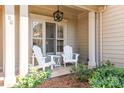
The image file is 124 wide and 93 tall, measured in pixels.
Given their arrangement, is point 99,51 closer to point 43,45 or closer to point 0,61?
point 43,45

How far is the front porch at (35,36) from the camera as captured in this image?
4965mm

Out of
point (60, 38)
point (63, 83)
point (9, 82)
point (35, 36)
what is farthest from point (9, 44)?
point (60, 38)

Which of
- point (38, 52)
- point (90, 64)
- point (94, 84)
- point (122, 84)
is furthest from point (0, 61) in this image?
point (122, 84)

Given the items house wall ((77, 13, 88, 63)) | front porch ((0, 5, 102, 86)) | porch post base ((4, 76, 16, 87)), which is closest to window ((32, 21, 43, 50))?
front porch ((0, 5, 102, 86))

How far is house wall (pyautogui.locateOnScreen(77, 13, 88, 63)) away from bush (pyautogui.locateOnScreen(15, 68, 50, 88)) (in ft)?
14.9

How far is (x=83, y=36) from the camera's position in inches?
370

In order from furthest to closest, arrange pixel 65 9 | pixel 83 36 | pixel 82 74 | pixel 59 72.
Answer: pixel 83 36
pixel 65 9
pixel 59 72
pixel 82 74

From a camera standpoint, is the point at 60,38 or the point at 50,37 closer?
the point at 50,37

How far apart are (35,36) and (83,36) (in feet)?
8.46

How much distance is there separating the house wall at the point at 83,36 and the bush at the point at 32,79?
14.9 feet

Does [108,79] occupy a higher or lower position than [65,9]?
lower

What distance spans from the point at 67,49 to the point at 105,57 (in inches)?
66.4

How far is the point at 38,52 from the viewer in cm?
681

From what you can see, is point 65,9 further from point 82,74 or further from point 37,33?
point 82,74
